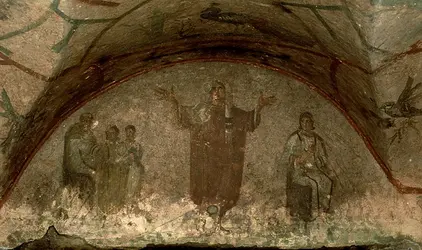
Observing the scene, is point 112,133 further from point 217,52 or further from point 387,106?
point 387,106

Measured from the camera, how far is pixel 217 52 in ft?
19.0

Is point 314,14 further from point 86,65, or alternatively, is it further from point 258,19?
point 86,65

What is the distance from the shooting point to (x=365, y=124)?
5.59m

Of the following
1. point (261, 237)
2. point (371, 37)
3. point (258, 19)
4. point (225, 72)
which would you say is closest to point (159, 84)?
point (225, 72)

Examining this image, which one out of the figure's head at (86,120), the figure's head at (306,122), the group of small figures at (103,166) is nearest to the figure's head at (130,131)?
the group of small figures at (103,166)

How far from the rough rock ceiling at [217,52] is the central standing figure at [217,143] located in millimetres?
381

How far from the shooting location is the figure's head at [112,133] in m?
5.73

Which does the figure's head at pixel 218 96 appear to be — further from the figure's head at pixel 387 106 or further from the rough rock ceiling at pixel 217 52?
the figure's head at pixel 387 106

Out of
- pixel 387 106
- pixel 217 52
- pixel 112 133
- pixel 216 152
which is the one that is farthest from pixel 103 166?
pixel 387 106

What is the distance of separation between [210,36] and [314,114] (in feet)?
3.66

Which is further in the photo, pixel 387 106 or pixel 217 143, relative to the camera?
pixel 217 143

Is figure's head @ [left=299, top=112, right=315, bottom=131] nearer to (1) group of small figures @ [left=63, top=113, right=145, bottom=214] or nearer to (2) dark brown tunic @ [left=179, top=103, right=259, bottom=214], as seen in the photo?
(2) dark brown tunic @ [left=179, top=103, right=259, bottom=214]

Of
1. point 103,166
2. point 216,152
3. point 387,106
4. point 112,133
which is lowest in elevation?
point 103,166

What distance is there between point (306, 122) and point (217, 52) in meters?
0.95
